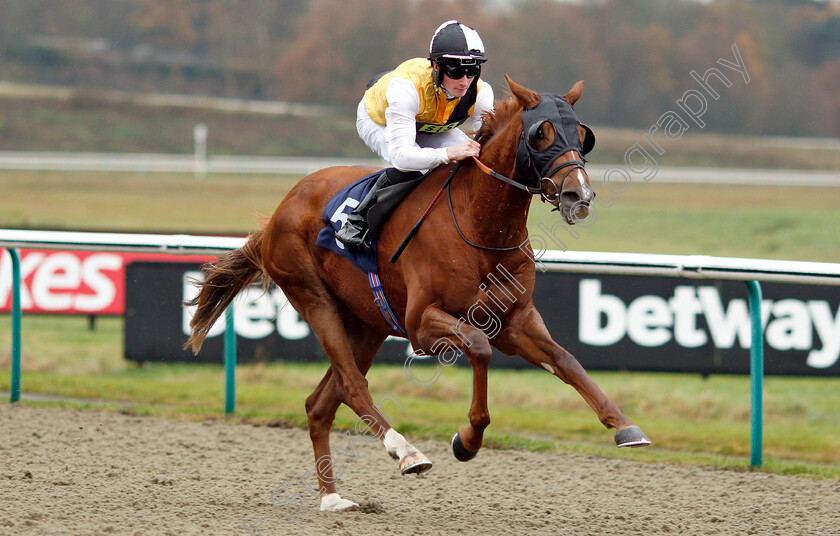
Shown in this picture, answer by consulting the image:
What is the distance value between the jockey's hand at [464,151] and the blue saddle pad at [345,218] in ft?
2.00

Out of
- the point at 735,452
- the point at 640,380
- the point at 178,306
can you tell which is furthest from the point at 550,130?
the point at 640,380

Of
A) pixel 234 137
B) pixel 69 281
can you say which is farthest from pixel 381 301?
pixel 234 137

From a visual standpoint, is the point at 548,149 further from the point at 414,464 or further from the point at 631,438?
the point at 414,464

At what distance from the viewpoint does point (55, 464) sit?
505 cm

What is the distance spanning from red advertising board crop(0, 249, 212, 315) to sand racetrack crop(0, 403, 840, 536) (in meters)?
2.55

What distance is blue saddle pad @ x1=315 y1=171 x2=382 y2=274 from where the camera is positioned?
14.5 ft

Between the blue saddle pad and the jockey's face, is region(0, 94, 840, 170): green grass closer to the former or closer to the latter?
the blue saddle pad

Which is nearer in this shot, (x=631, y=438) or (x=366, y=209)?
(x=631, y=438)

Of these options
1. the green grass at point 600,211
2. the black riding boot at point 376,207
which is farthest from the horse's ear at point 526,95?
the green grass at point 600,211

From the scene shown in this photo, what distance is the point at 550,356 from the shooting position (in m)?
3.90

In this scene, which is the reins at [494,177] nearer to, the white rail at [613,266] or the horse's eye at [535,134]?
the horse's eye at [535,134]

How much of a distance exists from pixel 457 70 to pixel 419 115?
308mm

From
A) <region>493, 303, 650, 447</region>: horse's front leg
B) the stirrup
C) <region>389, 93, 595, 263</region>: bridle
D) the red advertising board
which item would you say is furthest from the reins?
the red advertising board

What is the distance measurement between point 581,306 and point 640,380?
179 centimetres
